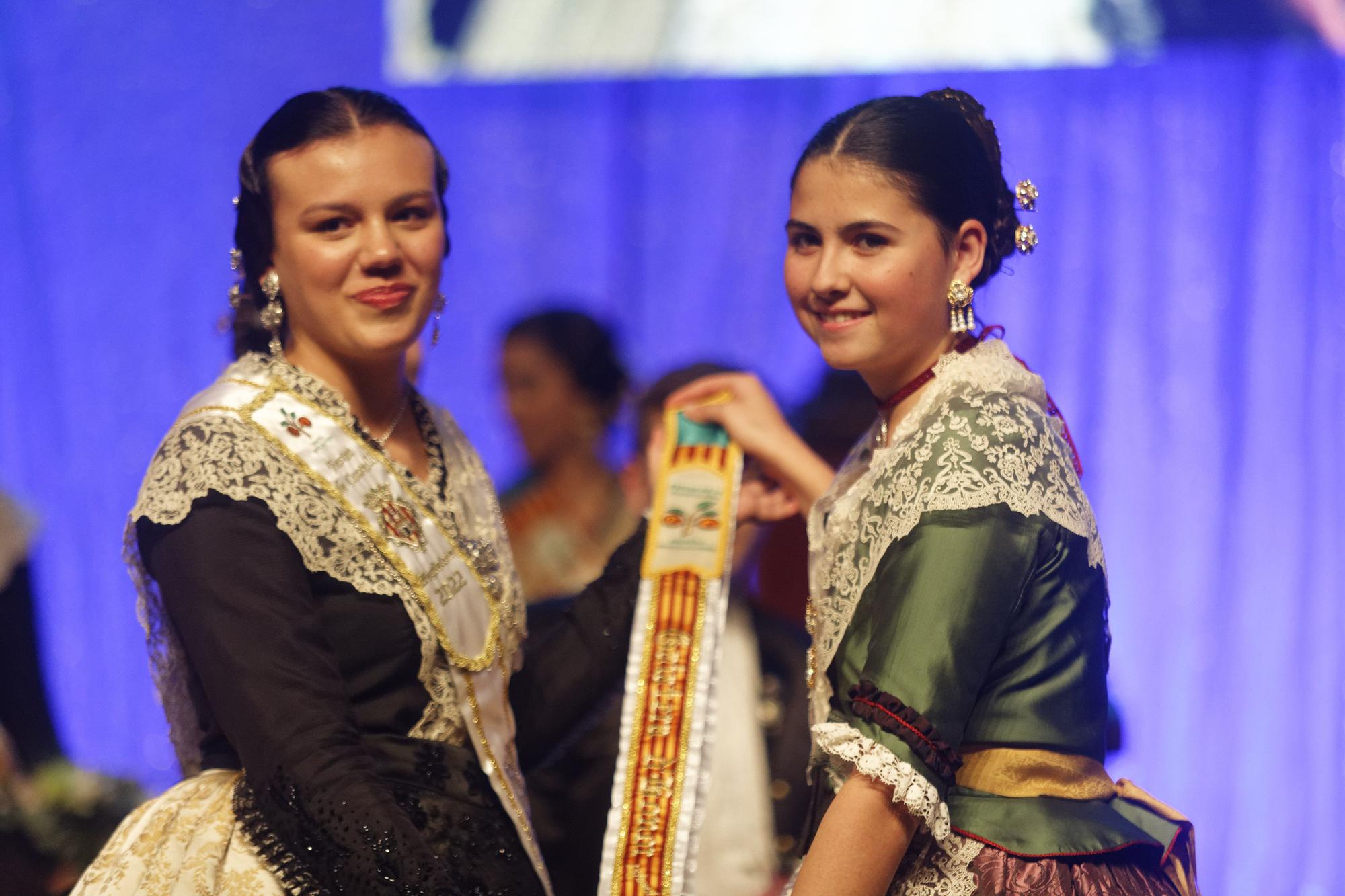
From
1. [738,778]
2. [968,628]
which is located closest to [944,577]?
[968,628]

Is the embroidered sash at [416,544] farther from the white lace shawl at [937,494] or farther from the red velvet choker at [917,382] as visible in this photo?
the red velvet choker at [917,382]

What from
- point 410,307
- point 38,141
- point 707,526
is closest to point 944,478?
point 707,526

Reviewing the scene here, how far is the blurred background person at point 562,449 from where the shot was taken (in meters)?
3.16

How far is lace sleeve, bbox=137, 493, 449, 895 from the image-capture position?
1.53 metres

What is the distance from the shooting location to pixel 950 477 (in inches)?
58.7

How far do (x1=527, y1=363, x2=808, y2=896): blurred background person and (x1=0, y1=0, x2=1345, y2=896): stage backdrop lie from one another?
1.05 meters

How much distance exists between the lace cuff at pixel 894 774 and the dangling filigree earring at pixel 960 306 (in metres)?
0.55

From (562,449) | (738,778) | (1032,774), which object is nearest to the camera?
(1032,774)

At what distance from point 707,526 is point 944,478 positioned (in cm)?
65

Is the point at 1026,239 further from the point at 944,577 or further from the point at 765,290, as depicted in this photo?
the point at 765,290

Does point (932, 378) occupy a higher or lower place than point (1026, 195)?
lower

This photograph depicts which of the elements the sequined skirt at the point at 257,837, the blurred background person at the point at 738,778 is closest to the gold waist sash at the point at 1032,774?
the sequined skirt at the point at 257,837

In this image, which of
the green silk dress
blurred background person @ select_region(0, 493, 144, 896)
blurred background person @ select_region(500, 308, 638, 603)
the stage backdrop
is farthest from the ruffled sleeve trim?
blurred background person @ select_region(0, 493, 144, 896)

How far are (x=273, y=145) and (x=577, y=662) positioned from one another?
93 centimetres
